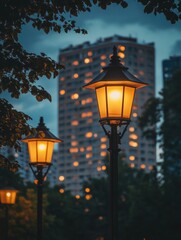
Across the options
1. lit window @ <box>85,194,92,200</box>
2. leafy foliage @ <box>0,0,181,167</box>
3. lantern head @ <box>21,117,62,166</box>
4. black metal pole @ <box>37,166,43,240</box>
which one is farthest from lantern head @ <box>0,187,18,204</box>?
lit window @ <box>85,194,92,200</box>

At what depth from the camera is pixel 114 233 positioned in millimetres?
9930

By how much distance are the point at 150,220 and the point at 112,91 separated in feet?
142

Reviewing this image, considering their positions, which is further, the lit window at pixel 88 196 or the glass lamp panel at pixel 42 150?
the lit window at pixel 88 196

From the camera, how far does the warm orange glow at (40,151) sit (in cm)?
1566

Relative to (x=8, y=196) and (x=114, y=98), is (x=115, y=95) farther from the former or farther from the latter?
(x=8, y=196)

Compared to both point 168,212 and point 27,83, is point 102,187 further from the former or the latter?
point 27,83

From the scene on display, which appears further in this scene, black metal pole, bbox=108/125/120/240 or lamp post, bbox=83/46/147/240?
lamp post, bbox=83/46/147/240

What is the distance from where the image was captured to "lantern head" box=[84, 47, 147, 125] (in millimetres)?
10875

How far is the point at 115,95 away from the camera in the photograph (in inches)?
428

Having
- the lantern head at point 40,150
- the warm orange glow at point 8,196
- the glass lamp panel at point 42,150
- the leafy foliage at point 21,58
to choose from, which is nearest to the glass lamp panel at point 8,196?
the warm orange glow at point 8,196

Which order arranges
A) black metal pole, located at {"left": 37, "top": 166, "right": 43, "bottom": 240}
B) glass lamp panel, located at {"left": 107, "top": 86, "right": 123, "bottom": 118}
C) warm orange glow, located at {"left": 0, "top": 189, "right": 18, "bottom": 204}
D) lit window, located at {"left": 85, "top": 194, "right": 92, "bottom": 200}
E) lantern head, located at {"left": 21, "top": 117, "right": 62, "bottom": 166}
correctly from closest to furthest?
glass lamp panel, located at {"left": 107, "top": 86, "right": 123, "bottom": 118}, black metal pole, located at {"left": 37, "top": 166, "right": 43, "bottom": 240}, lantern head, located at {"left": 21, "top": 117, "right": 62, "bottom": 166}, warm orange glow, located at {"left": 0, "top": 189, "right": 18, "bottom": 204}, lit window, located at {"left": 85, "top": 194, "right": 92, "bottom": 200}

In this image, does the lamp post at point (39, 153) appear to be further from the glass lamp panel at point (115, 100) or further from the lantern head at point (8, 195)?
the lantern head at point (8, 195)

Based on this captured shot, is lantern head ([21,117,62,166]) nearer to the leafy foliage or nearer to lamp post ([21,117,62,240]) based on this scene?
lamp post ([21,117,62,240])

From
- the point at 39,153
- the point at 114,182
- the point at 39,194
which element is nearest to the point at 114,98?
the point at 114,182
